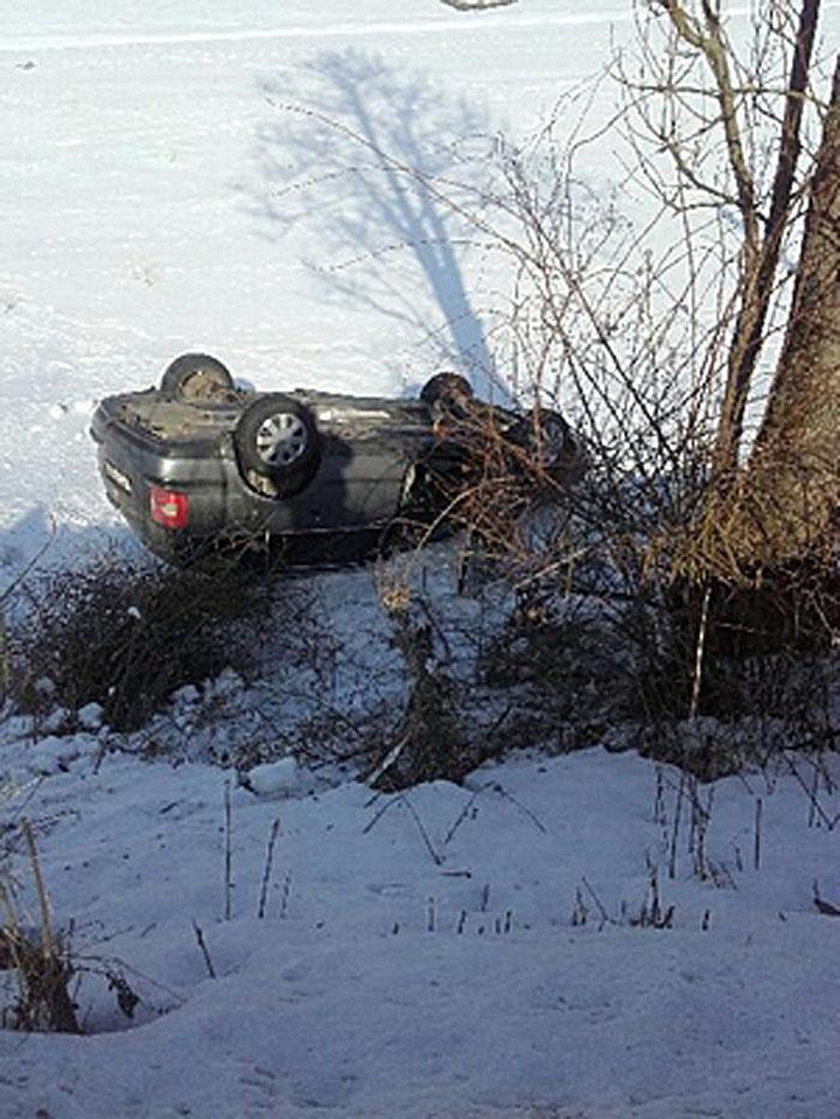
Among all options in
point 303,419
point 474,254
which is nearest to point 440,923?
point 303,419

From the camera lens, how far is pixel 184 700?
8297 mm

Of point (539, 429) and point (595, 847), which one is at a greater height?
point (539, 429)

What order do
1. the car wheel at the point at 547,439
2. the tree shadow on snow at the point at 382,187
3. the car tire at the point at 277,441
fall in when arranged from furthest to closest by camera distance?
1. the tree shadow on snow at the point at 382,187
2. the car tire at the point at 277,441
3. the car wheel at the point at 547,439

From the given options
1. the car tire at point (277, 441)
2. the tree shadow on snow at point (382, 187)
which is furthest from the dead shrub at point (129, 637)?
the tree shadow on snow at point (382, 187)

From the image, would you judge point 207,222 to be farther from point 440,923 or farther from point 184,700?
point 440,923

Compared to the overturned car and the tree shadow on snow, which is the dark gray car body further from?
the tree shadow on snow

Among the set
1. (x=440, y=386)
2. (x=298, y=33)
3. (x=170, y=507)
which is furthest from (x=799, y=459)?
(x=298, y=33)

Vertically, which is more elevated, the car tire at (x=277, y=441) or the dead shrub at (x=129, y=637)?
the car tire at (x=277, y=441)

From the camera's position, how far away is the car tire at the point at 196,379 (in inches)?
415

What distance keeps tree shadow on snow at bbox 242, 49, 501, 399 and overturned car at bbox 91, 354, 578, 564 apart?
5.00 meters

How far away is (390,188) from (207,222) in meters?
2.79

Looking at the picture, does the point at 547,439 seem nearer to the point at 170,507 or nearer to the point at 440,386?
the point at 170,507

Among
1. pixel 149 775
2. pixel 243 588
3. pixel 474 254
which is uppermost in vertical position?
pixel 474 254

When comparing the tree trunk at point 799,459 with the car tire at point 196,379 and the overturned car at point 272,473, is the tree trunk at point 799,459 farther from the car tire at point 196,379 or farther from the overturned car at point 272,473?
the car tire at point 196,379
